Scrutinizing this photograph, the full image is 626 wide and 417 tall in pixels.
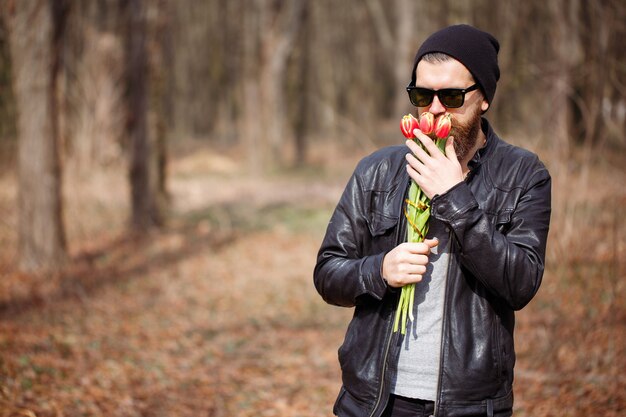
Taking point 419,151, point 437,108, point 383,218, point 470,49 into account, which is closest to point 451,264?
point 383,218

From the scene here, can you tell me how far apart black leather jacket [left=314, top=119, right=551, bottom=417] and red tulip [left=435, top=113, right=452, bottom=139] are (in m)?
0.18

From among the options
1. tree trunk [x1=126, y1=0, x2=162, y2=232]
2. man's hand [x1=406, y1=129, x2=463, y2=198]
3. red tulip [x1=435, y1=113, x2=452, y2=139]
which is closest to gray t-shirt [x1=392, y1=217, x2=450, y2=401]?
man's hand [x1=406, y1=129, x2=463, y2=198]

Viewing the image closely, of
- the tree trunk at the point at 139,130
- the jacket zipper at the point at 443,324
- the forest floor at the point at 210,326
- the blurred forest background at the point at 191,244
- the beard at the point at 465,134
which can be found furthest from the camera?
the tree trunk at the point at 139,130

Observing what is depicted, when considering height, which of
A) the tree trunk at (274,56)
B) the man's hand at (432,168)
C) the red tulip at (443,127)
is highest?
the tree trunk at (274,56)

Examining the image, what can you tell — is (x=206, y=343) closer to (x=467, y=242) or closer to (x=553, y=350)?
(x=553, y=350)

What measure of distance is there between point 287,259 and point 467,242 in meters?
8.38

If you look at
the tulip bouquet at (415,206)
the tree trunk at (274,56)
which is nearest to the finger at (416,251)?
the tulip bouquet at (415,206)

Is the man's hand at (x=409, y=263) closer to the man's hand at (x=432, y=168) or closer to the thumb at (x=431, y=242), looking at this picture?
the thumb at (x=431, y=242)

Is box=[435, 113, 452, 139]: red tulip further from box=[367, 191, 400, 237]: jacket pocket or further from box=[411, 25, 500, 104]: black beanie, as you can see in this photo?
box=[367, 191, 400, 237]: jacket pocket

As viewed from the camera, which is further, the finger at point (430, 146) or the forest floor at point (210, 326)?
the forest floor at point (210, 326)

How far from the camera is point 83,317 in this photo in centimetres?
685

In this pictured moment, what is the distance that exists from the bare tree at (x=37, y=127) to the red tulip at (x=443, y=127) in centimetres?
706

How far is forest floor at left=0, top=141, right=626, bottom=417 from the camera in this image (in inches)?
196

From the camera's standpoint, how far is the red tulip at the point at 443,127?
6.54ft
